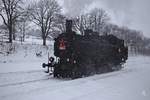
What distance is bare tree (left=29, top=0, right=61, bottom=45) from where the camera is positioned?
42.5m

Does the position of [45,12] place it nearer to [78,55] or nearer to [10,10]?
[10,10]

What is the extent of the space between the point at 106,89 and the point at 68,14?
8.93 m

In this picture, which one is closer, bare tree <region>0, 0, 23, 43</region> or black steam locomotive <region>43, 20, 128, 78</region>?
black steam locomotive <region>43, 20, 128, 78</region>

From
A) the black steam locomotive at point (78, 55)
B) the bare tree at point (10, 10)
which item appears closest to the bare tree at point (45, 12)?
the bare tree at point (10, 10)

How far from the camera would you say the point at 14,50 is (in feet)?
94.4

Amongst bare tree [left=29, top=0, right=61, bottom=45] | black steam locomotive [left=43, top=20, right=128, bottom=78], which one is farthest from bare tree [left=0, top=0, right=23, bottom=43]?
black steam locomotive [left=43, top=20, right=128, bottom=78]

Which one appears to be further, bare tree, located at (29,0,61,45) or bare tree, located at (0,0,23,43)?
bare tree, located at (29,0,61,45)

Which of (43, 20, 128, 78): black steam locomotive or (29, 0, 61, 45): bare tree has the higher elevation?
(29, 0, 61, 45): bare tree

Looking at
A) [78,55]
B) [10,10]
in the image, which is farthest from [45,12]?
[78,55]

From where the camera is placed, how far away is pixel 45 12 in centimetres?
4341

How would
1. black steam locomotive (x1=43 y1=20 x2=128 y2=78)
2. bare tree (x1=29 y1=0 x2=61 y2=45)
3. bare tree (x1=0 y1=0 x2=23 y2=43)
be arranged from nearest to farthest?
1. black steam locomotive (x1=43 y1=20 x2=128 y2=78)
2. bare tree (x1=0 y1=0 x2=23 y2=43)
3. bare tree (x1=29 y1=0 x2=61 y2=45)

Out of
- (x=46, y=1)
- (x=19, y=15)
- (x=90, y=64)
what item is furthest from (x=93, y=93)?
(x=46, y=1)

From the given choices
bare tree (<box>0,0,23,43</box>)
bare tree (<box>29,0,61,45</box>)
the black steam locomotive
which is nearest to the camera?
the black steam locomotive

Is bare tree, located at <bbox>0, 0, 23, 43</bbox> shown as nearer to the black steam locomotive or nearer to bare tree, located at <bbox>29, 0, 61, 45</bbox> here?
bare tree, located at <bbox>29, 0, 61, 45</bbox>
